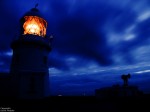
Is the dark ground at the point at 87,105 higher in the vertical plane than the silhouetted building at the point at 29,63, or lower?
lower

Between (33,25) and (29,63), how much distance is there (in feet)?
14.6

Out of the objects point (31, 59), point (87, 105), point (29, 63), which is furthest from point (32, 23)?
point (87, 105)

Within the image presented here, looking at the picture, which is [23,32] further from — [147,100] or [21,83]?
[147,100]

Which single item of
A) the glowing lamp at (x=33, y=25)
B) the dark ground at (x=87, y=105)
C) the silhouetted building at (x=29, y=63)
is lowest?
the dark ground at (x=87, y=105)

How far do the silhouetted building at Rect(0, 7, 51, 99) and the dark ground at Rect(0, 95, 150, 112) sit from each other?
6.22m

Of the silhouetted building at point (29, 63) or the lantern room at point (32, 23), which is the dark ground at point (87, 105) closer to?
the silhouetted building at point (29, 63)

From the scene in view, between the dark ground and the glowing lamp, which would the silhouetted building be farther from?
the dark ground

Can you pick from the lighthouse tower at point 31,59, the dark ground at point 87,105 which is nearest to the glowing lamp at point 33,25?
the lighthouse tower at point 31,59

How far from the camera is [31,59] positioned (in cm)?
1752

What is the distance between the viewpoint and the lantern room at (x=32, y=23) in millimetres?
18459

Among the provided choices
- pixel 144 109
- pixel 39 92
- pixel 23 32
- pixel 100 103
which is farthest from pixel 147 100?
pixel 23 32

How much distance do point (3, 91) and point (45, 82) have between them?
4356 mm

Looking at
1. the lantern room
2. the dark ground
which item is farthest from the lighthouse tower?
the dark ground

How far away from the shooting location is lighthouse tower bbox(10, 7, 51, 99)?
16875 millimetres
